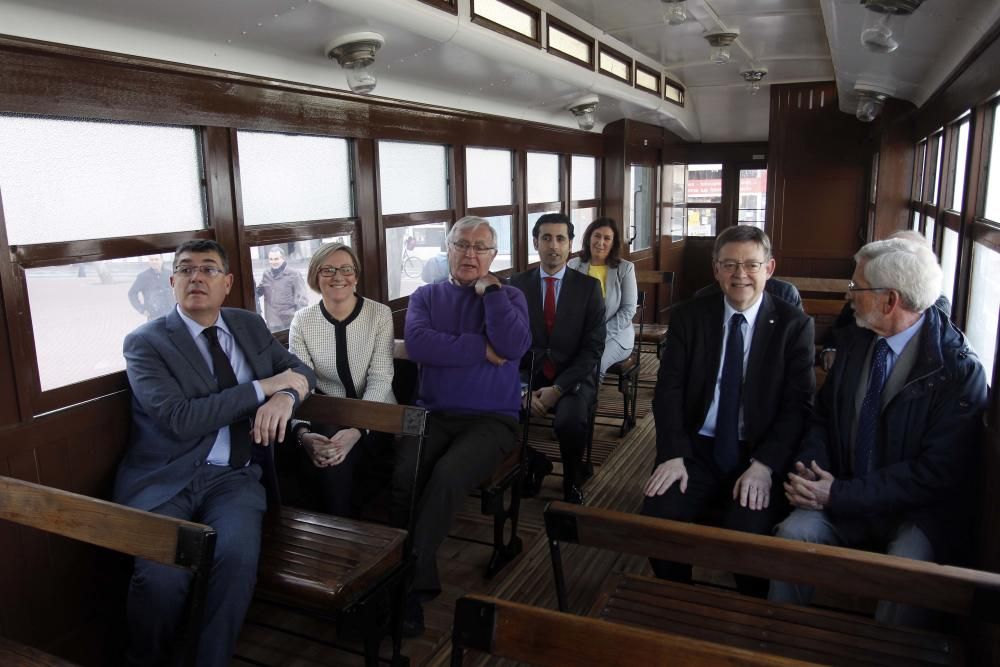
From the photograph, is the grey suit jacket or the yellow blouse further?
the yellow blouse

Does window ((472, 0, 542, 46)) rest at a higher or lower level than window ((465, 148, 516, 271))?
higher

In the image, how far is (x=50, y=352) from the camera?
A: 2.30m

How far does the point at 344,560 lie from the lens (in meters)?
2.16

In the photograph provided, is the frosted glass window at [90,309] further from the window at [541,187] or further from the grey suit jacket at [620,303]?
the window at [541,187]

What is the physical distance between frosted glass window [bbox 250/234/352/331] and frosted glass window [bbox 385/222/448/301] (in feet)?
2.14

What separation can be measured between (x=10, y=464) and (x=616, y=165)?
5.91 metres

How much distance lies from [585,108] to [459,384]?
130 inches

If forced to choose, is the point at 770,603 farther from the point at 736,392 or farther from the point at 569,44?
the point at 569,44

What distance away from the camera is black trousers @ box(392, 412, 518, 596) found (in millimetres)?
2590

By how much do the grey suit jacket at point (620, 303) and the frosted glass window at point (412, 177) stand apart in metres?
1.03

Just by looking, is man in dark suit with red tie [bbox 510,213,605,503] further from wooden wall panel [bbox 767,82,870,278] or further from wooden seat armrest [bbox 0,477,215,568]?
wooden wall panel [bbox 767,82,870,278]

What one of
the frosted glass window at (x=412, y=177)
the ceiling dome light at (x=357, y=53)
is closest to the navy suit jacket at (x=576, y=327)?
the frosted glass window at (x=412, y=177)

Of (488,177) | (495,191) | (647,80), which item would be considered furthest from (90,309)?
(647,80)

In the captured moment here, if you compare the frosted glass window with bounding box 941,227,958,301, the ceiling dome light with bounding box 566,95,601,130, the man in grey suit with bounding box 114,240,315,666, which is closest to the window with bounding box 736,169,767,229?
the ceiling dome light with bounding box 566,95,601,130
